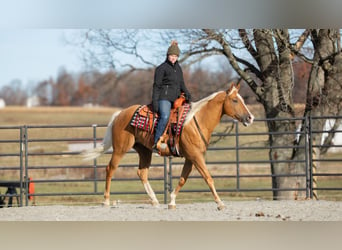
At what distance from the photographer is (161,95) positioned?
731 centimetres

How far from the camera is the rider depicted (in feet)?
23.9

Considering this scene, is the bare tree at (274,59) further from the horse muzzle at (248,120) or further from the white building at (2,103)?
the white building at (2,103)

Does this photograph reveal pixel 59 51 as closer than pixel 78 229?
No

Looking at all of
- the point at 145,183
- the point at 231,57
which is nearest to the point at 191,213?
the point at 145,183

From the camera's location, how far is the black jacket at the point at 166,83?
7309 millimetres

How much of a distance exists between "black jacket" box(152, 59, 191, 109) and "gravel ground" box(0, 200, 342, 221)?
1.19 meters

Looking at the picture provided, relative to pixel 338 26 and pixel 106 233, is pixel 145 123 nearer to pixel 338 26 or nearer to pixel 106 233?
pixel 106 233

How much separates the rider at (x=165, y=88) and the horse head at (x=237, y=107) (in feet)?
1.86

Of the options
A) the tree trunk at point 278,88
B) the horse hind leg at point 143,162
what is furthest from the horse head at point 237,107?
the tree trunk at point 278,88

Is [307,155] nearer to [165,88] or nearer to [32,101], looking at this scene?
[165,88]

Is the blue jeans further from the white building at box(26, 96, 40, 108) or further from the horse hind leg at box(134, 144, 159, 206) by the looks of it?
the white building at box(26, 96, 40, 108)

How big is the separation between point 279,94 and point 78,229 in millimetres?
5326

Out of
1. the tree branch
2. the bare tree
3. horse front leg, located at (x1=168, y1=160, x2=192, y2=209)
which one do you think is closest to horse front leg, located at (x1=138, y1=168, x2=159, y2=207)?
horse front leg, located at (x1=168, y1=160, x2=192, y2=209)

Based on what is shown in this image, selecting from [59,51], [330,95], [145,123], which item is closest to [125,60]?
[59,51]
